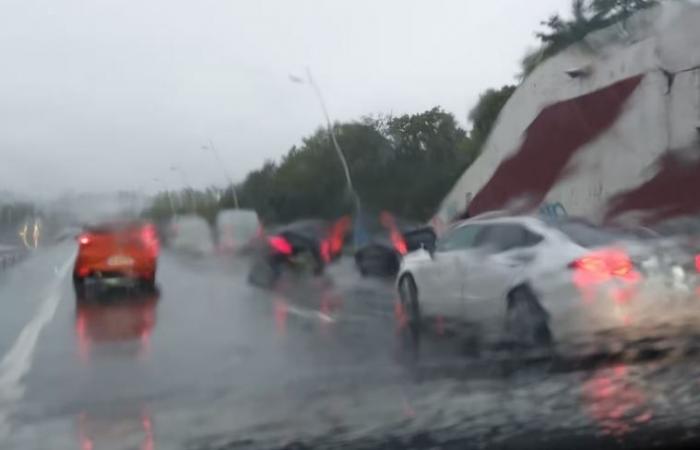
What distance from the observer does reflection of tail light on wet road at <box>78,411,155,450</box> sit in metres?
5.62

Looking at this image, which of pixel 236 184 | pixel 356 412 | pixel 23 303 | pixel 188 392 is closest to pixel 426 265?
pixel 236 184

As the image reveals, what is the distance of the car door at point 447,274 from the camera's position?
34.4ft

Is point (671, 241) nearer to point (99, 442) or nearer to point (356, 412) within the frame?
point (356, 412)

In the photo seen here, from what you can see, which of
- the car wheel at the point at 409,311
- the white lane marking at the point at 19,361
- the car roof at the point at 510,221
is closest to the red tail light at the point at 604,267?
the car roof at the point at 510,221

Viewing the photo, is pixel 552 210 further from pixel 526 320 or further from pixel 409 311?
pixel 409 311

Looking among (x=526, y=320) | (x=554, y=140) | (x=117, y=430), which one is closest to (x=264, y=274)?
(x=554, y=140)

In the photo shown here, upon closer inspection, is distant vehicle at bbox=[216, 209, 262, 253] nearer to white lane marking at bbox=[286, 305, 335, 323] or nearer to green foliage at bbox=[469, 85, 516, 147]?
white lane marking at bbox=[286, 305, 335, 323]

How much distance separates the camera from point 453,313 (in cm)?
1056

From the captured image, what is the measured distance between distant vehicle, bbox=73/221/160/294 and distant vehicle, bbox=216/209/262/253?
2133mm

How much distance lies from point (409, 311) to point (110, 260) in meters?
8.43

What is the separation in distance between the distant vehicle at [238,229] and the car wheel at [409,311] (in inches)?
95.5

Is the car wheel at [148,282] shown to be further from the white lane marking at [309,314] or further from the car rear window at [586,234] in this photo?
the car rear window at [586,234]

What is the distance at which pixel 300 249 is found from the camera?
51.8 ft

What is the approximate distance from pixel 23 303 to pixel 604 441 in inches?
562
